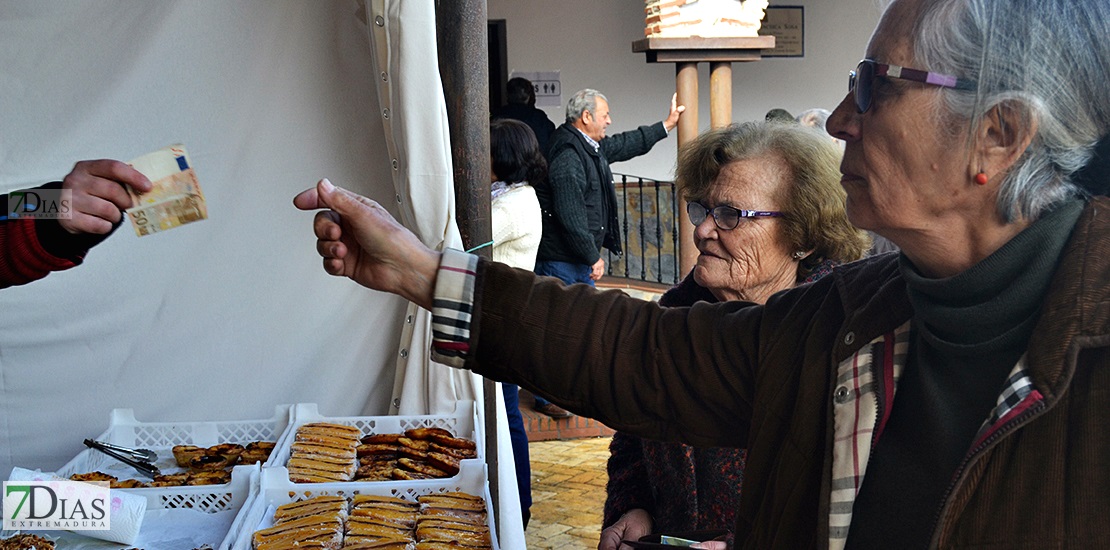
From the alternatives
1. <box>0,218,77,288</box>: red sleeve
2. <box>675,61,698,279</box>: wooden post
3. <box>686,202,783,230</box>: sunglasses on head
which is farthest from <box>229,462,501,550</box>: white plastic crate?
<box>675,61,698,279</box>: wooden post

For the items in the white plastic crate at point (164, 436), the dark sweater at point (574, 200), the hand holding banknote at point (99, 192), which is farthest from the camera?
the dark sweater at point (574, 200)

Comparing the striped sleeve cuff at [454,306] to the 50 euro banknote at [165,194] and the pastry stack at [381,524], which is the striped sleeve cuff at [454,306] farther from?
the 50 euro banknote at [165,194]

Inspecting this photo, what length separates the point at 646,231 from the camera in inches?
401

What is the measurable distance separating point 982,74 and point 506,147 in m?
3.54

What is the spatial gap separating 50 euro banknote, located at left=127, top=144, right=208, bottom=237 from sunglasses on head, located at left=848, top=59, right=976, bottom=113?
1.52m

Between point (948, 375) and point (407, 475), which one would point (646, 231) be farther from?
point (948, 375)

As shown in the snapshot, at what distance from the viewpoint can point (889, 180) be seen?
1.33 meters

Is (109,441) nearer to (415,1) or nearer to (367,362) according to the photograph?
(367,362)

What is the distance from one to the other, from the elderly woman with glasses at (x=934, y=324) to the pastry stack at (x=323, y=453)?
3.83 feet

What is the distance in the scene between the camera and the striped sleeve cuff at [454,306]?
156 cm

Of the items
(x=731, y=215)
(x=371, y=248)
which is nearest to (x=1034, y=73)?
(x=371, y=248)

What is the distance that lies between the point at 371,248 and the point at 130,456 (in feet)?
5.35

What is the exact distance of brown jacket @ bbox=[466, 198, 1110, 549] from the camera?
3.67 feet

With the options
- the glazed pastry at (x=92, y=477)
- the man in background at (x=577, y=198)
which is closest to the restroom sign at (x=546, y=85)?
the man in background at (x=577, y=198)
